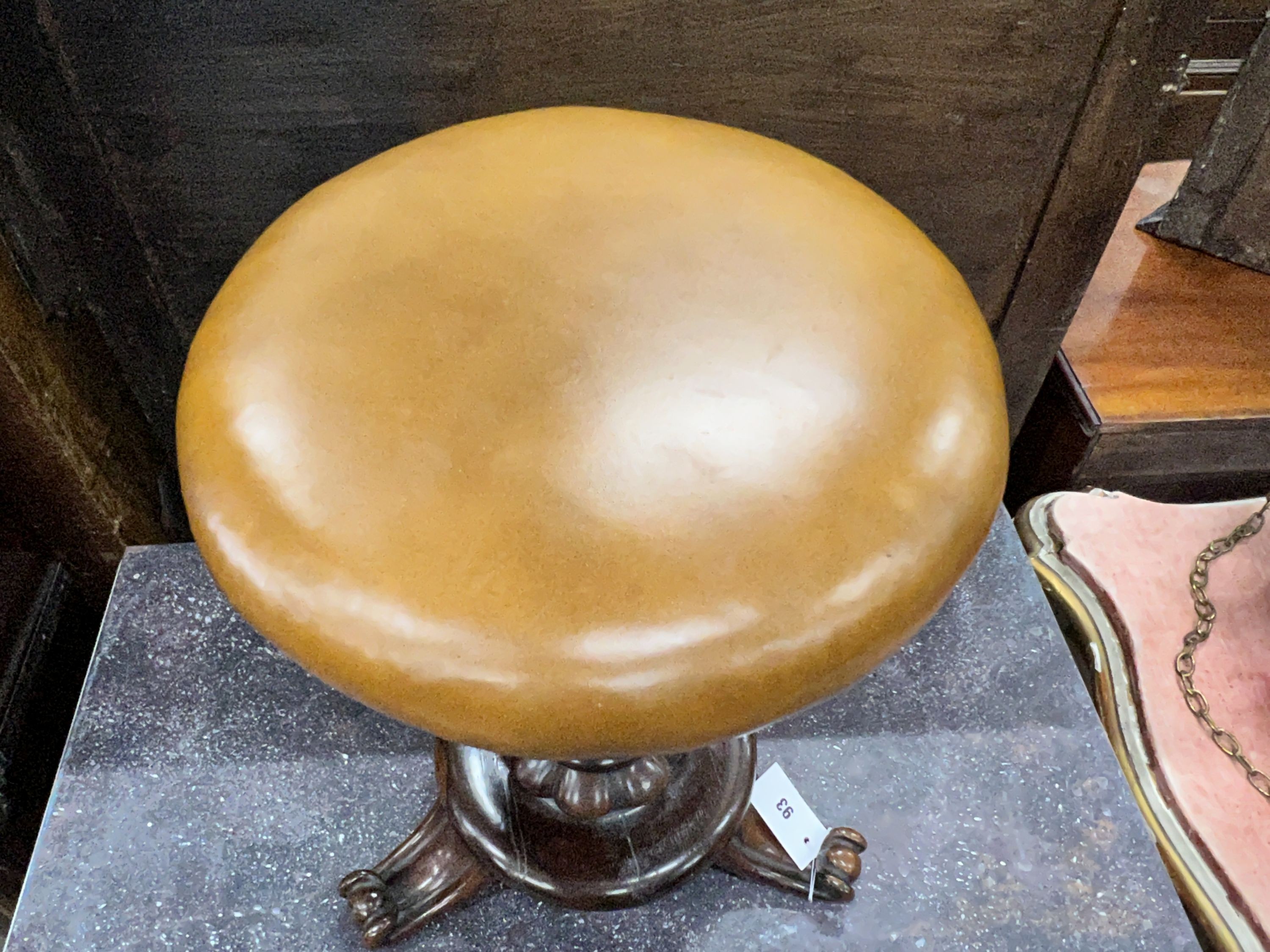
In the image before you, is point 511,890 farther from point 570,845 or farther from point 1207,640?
point 1207,640

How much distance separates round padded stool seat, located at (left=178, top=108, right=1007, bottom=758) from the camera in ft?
1.33

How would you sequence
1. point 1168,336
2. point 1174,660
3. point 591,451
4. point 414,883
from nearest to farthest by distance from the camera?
point 591,451
point 414,883
point 1174,660
point 1168,336

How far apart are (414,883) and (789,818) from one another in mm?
335

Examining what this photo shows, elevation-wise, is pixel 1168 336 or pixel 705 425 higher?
pixel 705 425

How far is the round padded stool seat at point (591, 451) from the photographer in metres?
0.41

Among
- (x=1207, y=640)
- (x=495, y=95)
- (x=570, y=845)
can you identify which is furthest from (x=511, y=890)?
(x=1207, y=640)

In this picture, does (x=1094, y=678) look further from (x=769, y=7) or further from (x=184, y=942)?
(x=184, y=942)

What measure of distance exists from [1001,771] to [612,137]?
708 millimetres

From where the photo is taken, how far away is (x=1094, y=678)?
3.77 ft

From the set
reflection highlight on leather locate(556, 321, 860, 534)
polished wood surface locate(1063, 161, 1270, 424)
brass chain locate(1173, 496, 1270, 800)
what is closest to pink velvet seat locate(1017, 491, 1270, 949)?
brass chain locate(1173, 496, 1270, 800)

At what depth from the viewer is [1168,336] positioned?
132cm

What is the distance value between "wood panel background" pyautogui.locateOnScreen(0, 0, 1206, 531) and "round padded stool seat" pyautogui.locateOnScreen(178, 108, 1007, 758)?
40cm

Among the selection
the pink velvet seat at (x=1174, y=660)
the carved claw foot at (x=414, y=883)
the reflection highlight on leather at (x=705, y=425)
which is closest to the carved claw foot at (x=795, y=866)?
the carved claw foot at (x=414, y=883)

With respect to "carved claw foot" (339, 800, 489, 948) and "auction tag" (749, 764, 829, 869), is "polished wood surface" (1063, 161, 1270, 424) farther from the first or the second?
"carved claw foot" (339, 800, 489, 948)
